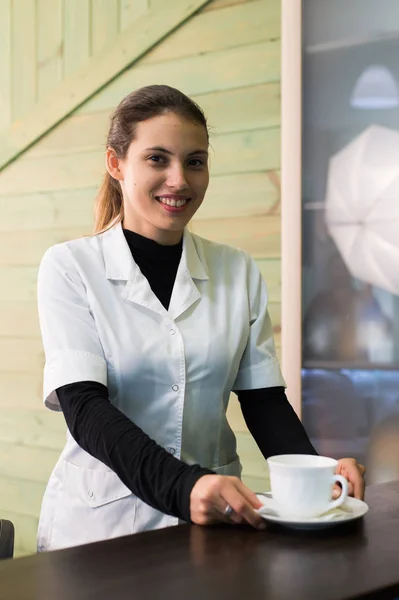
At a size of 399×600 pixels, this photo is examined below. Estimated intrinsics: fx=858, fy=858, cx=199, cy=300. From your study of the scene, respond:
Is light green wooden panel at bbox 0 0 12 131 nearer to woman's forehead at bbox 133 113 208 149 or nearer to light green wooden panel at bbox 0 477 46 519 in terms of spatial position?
light green wooden panel at bbox 0 477 46 519

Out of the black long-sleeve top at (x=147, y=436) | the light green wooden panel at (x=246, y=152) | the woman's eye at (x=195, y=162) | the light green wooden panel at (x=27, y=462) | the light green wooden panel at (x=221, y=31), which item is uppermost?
the light green wooden panel at (x=221, y=31)

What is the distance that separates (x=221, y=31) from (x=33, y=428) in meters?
1.59

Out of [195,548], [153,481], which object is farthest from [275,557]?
[153,481]

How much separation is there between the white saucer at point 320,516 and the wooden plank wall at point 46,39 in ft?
7.27

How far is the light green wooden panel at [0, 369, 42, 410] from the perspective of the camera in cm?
323

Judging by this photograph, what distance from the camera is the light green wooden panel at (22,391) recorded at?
323 cm

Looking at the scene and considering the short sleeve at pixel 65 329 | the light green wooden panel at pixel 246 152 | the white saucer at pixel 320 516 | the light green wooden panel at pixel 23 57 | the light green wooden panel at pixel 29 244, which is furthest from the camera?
the light green wooden panel at pixel 23 57

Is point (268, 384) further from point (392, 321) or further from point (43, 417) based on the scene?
point (43, 417)

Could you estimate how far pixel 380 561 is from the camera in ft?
3.42

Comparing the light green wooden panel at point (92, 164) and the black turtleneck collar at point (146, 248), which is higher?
the light green wooden panel at point (92, 164)

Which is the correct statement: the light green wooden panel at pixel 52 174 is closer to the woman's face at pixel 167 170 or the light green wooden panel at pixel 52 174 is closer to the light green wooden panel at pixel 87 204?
the light green wooden panel at pixel 87 204

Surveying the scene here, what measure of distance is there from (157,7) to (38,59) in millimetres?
590

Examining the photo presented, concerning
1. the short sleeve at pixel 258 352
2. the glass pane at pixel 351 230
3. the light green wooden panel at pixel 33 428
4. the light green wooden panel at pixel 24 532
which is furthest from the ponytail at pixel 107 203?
the light green wooden panel at pixel 24 532

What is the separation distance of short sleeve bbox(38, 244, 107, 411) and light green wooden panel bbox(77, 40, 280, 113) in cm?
129
